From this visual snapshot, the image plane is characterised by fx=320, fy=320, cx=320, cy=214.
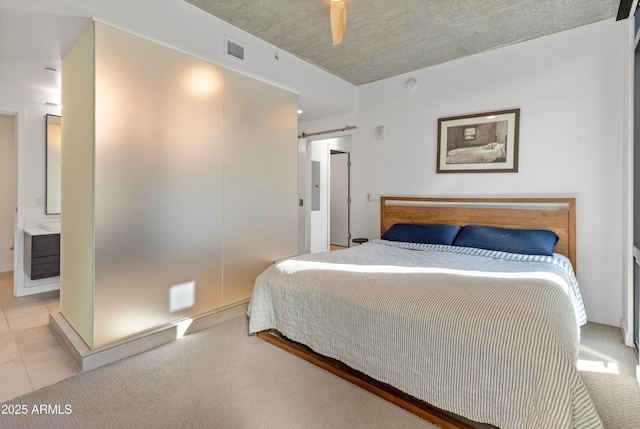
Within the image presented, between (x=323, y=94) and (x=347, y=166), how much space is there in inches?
121

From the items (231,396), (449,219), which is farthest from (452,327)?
(449,219)

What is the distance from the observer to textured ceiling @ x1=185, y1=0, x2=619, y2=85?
2.70 m

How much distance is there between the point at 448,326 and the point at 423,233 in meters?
2.08

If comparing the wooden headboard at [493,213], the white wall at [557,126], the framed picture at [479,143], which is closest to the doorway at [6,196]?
the wooden headboard at [493,213]

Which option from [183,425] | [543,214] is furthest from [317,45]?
[183,425]

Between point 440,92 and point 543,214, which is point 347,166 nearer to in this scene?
point 440,92

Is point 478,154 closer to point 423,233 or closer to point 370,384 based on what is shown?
point 423,233

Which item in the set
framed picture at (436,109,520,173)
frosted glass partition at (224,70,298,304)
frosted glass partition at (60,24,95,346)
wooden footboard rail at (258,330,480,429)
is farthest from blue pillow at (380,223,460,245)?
frosted glass partition at (60,24,95,346)

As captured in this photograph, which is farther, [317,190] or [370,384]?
[317,190]

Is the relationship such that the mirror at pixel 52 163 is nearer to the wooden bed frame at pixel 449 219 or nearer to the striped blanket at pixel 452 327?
the striped blanket at pixel 452 327

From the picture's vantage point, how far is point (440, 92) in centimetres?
388

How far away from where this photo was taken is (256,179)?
3.35 meters

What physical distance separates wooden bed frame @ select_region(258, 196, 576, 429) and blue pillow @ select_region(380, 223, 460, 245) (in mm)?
241

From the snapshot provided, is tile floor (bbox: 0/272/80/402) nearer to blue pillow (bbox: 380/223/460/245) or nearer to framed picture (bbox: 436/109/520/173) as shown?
blue pillow (bbox: 380/223/460/245)
